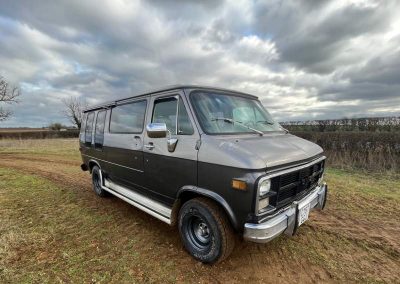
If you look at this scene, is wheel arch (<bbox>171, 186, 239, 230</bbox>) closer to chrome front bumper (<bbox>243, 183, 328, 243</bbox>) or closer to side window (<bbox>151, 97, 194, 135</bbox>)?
chrome front bumper (<bbox>243, 183, 328, 243</bbox>)

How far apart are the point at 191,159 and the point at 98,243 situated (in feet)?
6.84

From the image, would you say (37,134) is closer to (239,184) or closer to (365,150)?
(365,150)

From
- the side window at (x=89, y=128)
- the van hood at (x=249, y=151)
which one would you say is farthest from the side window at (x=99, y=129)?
the van hood at (x=249, y=151)

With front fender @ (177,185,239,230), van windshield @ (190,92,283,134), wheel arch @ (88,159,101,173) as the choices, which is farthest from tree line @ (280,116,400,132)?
wheel arch @ (88,159,101,173)

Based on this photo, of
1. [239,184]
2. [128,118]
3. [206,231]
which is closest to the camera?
[239,184]

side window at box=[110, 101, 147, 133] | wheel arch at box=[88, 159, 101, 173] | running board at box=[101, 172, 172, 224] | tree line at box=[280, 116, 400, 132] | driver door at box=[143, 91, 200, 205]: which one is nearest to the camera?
driver door at box=[143, 91, 200, 205]

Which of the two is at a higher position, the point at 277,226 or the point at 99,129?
the point at 99,129

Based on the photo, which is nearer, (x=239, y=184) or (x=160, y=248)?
(x=239, y=184)

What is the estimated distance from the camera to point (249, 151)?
2.79 m

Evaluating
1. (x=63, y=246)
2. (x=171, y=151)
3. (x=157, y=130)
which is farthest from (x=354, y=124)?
(x=63, y=246)

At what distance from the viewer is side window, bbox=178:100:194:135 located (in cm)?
333

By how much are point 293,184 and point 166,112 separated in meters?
2.11

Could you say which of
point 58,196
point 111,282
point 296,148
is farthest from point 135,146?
point 58,196

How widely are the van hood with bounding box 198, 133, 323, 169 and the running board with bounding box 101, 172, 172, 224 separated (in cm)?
123
